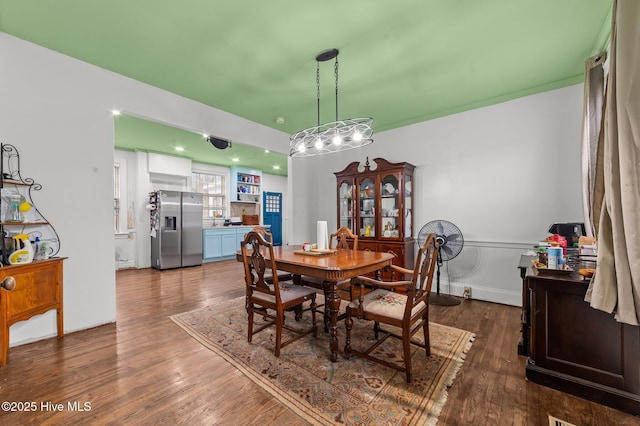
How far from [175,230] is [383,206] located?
433cm

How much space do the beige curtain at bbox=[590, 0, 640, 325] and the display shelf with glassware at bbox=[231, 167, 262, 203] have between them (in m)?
6.78

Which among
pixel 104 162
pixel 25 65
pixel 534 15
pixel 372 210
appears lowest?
pixel 372 210

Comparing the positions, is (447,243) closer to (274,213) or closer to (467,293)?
(467,293)

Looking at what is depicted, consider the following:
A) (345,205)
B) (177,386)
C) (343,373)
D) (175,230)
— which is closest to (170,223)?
(175,230)

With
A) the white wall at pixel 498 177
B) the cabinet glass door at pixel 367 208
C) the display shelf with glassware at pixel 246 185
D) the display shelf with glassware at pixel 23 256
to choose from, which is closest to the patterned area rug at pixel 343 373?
the display shelf with glassware at pixel 23 256

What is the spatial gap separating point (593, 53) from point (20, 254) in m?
5.10

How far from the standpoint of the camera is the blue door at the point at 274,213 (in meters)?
8.02

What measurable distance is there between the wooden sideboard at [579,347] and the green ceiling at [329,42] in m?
1.91

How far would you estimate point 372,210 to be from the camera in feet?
13.0

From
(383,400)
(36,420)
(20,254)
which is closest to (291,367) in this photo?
(383,400)

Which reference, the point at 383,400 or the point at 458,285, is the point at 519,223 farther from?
the point at 383,400

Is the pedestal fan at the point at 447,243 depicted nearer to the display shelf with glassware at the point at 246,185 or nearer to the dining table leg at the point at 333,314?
the dining table leg at the point at 333,314

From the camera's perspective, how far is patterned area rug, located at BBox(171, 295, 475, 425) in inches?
56.5

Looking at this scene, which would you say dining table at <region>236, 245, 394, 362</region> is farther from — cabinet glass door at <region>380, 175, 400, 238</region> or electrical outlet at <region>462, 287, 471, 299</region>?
electrical outlet at <region>462, 287, 471, 299</region>
